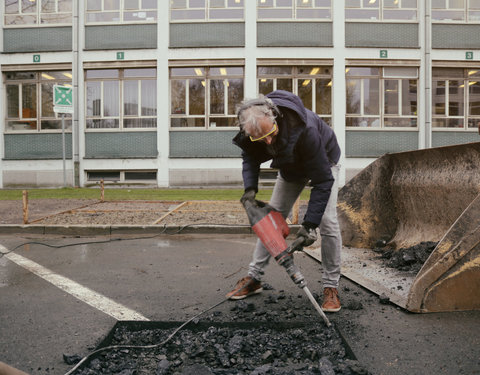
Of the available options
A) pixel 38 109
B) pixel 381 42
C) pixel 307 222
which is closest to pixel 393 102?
pixel 381 42

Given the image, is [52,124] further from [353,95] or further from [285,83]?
[353,95]

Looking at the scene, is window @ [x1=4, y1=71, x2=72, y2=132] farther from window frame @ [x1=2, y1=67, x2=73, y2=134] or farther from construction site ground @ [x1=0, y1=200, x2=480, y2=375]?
construction site ground @ [x1=0, y1=200, x2=480, y2=375]

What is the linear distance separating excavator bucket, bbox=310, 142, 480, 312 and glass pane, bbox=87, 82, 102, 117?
1453 cm

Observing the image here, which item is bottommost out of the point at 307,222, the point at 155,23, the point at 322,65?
the point at 307,222

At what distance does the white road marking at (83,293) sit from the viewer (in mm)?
3019

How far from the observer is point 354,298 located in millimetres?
3438

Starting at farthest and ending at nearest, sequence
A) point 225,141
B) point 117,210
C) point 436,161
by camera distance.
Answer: point 225,141 → point 117,210 → point 436,161

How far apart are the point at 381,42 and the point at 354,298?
51.2ft

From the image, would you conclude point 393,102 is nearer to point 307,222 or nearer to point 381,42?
point 381,42

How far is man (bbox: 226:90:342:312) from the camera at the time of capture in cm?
261

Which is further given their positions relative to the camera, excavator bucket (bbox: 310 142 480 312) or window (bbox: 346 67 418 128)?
window (bbox: 346 67 418 128)

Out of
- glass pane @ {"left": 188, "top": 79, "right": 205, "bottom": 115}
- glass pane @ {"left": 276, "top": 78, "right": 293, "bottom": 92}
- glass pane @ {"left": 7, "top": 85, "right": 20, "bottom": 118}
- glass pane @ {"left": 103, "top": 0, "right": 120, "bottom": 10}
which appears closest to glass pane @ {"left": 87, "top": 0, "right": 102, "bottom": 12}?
glass pane @ {"left": 103, "top": 0, "right": 120, "bottom": 10}

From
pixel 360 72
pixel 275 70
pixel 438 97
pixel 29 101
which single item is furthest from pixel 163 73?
pixel 438 97

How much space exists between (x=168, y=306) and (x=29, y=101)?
17404 millimetres
